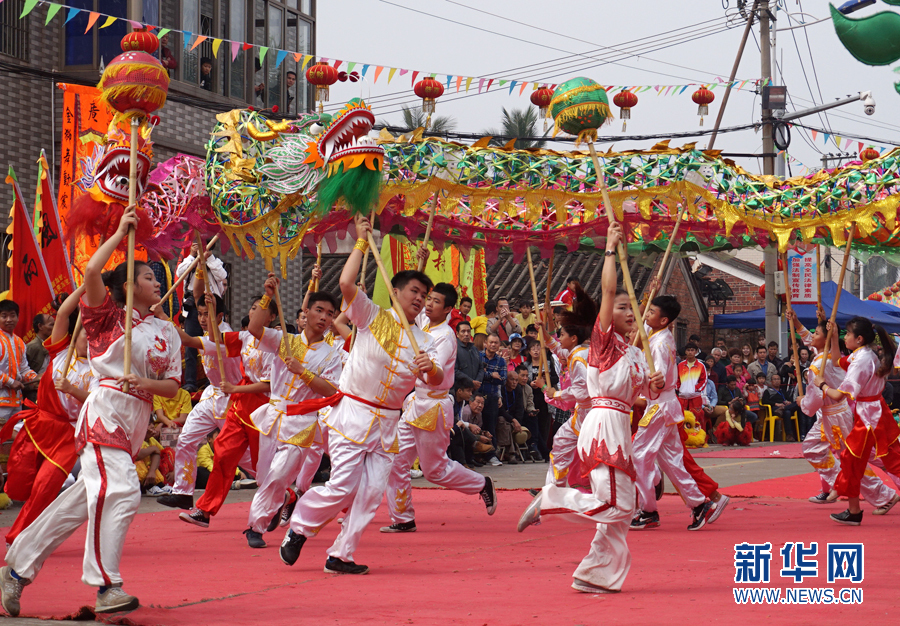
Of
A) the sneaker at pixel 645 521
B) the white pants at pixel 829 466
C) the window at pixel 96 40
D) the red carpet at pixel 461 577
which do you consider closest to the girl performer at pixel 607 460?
the red carpet at pixel 461 577

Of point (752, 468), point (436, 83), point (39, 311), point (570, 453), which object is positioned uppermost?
point (436, 83)

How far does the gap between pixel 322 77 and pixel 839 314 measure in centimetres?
1449

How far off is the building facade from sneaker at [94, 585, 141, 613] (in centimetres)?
653

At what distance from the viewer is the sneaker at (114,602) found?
13.1 ft

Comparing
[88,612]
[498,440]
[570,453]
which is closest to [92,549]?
[88,612]

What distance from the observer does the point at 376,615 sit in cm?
406

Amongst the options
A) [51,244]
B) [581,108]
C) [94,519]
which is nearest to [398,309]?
[581,108]

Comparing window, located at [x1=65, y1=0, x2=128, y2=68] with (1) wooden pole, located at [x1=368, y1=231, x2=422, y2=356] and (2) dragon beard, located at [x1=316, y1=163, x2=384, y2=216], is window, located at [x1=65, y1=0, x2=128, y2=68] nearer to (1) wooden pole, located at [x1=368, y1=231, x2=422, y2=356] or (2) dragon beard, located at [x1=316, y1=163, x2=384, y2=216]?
(2) dragon beard, located at [x1=316, y1=163, x2=384, y2=216]

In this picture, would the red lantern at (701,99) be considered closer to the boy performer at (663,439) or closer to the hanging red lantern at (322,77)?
the boy performer at (663,439)

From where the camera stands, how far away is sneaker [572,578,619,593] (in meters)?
4.48

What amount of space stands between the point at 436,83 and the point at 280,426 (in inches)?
106

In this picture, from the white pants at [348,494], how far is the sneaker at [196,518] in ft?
5.75

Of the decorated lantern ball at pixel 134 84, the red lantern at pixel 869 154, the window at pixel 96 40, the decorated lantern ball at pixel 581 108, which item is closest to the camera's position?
the decorated lantern ball at pixel 134 84

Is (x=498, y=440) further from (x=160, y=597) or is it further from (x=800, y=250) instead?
(x=160, y=597)
